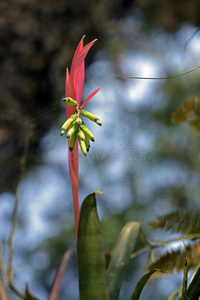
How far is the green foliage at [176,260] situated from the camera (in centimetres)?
29

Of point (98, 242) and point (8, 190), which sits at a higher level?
point (8, 190)

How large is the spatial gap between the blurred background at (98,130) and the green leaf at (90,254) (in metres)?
0.34

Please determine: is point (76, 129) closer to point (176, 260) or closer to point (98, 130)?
point (176, 260)

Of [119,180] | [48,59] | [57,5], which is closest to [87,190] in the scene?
[119,180]

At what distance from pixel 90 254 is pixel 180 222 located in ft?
0.40

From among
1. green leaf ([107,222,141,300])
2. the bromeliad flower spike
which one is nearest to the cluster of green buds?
the bromeliad flower spike

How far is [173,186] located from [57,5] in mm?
489

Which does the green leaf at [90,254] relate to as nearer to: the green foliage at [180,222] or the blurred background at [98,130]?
the green foliage at [180,222]

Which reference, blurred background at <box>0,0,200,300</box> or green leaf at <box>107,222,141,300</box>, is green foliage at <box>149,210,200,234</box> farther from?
blurred background at <box>0,0,200,300</box>

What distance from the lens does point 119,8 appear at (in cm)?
85

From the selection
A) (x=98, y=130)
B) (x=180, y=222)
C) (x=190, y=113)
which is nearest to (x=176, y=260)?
(x=180, y=222)

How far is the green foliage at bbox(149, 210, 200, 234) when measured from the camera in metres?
0.31

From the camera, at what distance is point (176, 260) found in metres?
0.30

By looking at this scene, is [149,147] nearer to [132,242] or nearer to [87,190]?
[87,190]
